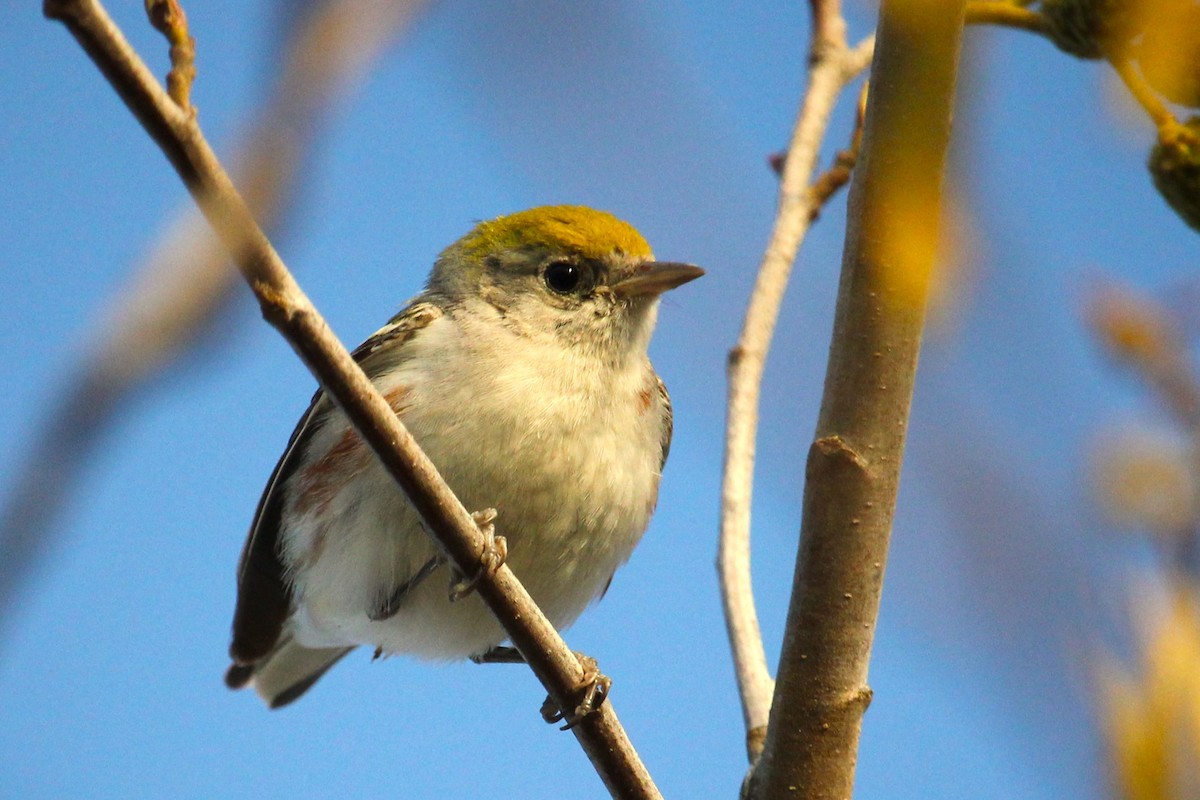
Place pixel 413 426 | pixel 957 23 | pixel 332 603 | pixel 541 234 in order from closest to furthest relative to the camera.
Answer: pixel 957 23 < pixel 413 426 < pixel 332 603 < pixel 541 234

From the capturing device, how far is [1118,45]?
2619 millimetres

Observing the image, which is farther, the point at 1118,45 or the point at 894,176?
the point at 1118,45

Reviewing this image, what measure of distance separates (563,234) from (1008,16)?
7.41 ft

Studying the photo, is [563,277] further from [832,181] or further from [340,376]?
[340,376]

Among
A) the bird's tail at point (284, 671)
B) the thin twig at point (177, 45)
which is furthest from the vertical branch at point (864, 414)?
the bird's tail at point (284, 671)

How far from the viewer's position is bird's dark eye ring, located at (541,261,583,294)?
4.69 metres

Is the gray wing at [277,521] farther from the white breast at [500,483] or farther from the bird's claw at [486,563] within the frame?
the bird's claw at [486,563]

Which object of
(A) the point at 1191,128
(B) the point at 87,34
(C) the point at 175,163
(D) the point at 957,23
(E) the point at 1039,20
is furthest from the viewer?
(E) the point at 1039,20

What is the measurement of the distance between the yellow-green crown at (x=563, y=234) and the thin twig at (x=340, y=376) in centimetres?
217

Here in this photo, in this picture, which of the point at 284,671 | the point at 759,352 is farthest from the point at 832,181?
the point at 284,671

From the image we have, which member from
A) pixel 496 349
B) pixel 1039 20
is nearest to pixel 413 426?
pixel 496 349

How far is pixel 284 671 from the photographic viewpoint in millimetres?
5879

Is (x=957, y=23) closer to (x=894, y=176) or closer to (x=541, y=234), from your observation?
(x=894, y=176)

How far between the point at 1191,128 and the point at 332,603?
3.36m
